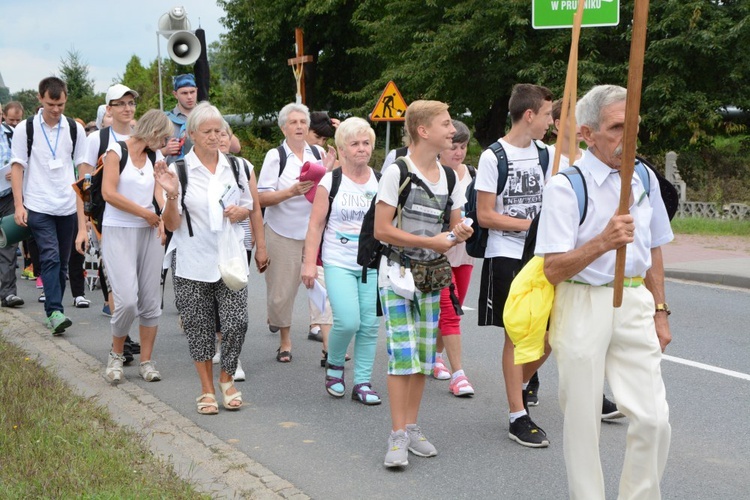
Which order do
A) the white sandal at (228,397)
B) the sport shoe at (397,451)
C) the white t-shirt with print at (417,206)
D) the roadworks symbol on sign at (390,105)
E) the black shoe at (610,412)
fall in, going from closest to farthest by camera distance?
the sport shoe at (397,451)
the white t-shirt with print at (417,206)
the black shoe at (610,412)
the white sandal at (228,397)
the roadworks symbol on sign at (390,105)

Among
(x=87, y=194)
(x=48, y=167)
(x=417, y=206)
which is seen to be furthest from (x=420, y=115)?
(x=48, y=167)

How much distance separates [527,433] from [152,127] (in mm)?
3264

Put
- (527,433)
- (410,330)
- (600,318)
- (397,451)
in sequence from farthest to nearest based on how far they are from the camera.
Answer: (527,433)
(410,330)
(397,451)
(600,318)

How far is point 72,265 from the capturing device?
1042 cm

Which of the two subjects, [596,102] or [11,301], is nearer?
[596,102]

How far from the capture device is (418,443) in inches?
213

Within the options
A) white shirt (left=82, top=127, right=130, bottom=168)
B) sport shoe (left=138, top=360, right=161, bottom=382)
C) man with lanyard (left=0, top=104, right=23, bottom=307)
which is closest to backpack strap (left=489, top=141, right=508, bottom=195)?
sport shoe (left=138, top=360, right=161, bottom=382)

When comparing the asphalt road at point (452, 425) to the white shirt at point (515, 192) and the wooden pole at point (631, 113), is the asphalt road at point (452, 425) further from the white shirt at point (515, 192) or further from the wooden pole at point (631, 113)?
the wooden pole at point (631, 113)

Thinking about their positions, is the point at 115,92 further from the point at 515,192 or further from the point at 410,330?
the point at 410,330

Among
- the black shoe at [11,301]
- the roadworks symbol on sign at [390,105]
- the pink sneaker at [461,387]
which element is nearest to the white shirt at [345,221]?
the pink sneaker at [461,387]

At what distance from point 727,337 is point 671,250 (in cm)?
674

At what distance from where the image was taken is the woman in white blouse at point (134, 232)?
6.91 meters

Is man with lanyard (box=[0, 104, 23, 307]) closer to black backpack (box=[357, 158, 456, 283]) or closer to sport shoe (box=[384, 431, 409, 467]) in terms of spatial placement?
black backpack (box=[357, 158, 456, 283])

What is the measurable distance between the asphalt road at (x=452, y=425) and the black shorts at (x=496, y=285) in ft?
2.29
